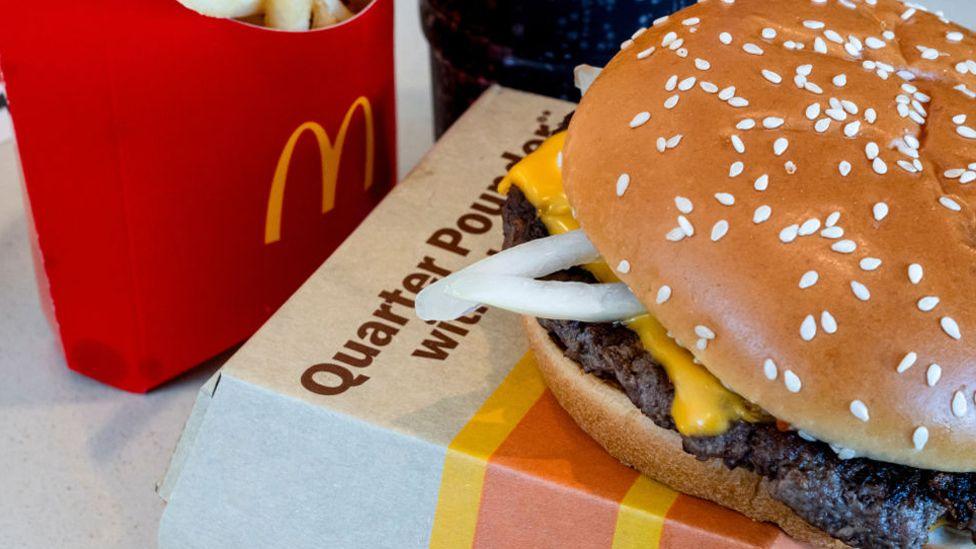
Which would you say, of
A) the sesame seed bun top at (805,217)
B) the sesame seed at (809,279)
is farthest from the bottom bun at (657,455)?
the sesame seed at (809,279)

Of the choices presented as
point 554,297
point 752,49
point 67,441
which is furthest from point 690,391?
point 67,441

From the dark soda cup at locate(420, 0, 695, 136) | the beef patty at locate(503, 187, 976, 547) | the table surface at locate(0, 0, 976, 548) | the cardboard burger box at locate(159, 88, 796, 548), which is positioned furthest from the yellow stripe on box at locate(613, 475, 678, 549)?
the dark soda cup at locate(420, 0, 695, 136)

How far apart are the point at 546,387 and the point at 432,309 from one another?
199 millimetres

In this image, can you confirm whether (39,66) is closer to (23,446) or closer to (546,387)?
(23,446)

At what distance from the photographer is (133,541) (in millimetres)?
1690

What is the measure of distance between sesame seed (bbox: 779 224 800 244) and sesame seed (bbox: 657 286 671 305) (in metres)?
0.13

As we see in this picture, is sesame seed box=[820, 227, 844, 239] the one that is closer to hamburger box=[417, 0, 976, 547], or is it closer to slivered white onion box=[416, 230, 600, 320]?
hamburger box=[417, 0, 976, 547]

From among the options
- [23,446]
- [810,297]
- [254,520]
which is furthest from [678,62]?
[23,446]

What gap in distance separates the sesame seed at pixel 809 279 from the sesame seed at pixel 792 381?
0.29 feet

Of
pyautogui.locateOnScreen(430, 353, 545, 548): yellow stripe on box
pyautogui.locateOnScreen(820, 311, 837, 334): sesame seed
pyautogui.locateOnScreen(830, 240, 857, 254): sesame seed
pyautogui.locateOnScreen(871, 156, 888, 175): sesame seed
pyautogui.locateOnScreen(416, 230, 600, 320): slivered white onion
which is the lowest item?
pyautogui.locateOnScreen(430, 353, 545, 548): yellow stripe on box

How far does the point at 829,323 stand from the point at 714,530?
31 cm

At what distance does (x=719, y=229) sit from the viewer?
1.28m

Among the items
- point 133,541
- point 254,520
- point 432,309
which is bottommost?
point 133,541

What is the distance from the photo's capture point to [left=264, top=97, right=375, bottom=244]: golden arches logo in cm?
190
